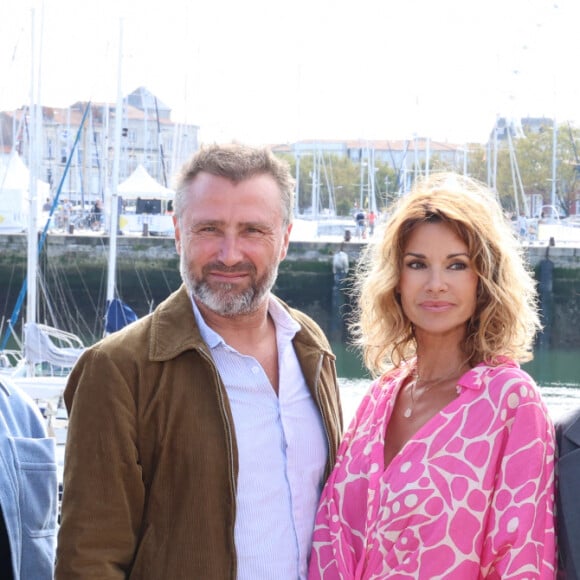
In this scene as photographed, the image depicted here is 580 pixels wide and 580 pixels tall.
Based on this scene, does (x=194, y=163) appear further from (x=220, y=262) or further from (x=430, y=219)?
(x=430, y=219)

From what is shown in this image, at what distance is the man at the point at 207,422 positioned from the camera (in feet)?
9.02

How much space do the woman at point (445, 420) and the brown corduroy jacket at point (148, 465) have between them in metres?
0.36

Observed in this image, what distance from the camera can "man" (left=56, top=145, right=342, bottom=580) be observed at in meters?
2.75

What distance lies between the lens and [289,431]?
3.00 m

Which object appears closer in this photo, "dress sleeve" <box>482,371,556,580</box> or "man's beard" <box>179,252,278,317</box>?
"dress sleeve" <box>482,371,556,580</box>

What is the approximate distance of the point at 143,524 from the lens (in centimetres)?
284

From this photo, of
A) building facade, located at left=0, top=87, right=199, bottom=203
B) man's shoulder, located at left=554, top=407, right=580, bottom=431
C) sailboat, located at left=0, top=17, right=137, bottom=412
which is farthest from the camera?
building facade, located at left=0, top=87, right=199, bottom=203

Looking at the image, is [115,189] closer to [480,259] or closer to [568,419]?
[480,259]

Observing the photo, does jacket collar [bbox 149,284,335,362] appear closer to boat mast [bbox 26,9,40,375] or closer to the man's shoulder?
the man's shoulder

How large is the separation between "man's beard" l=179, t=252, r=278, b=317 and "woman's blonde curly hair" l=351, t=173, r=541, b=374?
15.7 inches

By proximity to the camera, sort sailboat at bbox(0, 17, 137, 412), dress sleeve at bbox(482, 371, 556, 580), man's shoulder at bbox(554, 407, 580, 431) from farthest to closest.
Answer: sailboat at bbox(0, 17, 137, 412), man's shoulder at bbox(554, 407, 580, 431), dress sleeve at bbox(482, 371, 556, 580)

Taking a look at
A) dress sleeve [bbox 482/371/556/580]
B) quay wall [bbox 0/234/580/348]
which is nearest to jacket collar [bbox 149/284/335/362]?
dress sleeve [bbox 482/371/556/580]

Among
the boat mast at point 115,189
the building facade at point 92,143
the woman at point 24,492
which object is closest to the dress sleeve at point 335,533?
the woman at point 24,492

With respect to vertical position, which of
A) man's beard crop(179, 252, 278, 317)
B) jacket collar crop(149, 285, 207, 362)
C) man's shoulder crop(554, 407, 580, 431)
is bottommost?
man's shoulder crop(554, 407, 580, 431)
